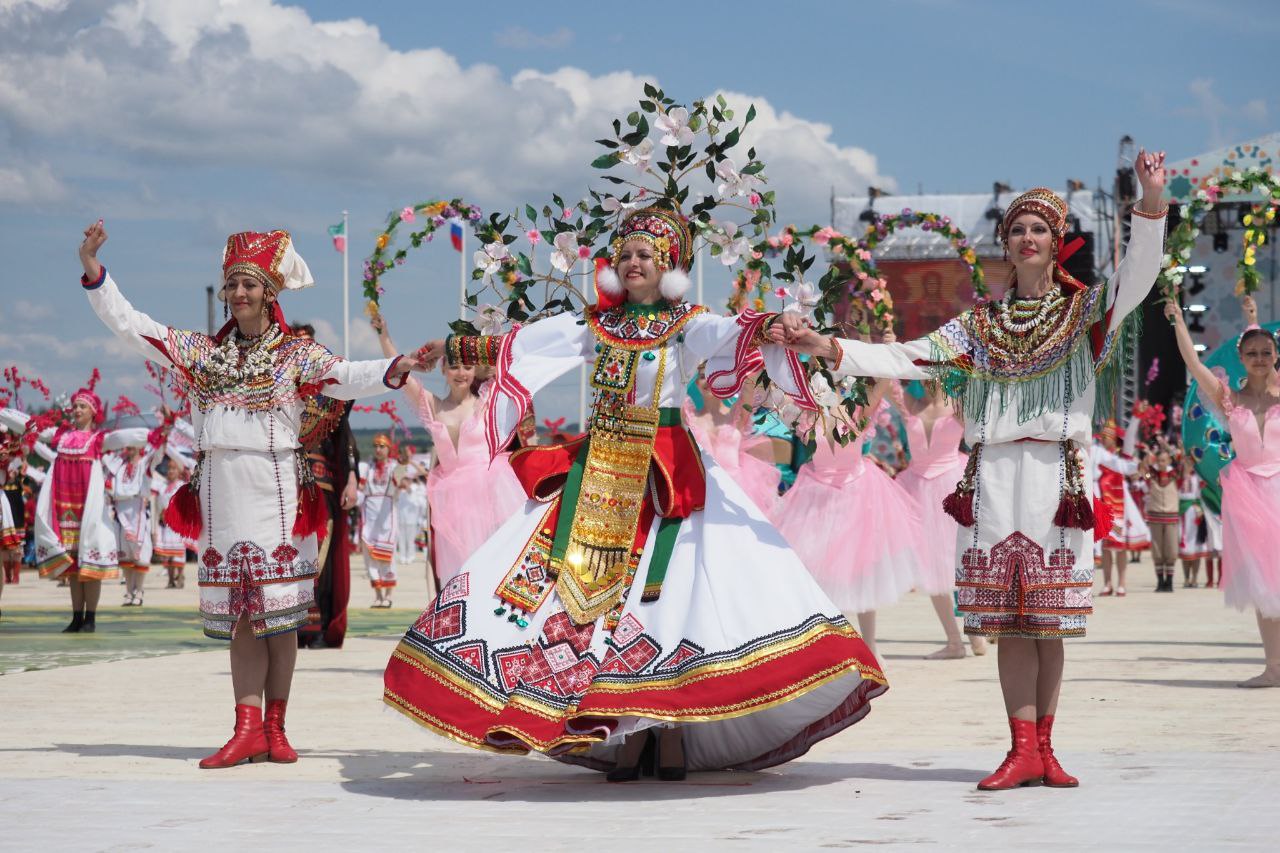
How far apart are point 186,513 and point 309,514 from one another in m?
0.50

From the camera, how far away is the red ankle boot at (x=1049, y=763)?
5801mm

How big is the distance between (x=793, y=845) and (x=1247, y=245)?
6.02 metres

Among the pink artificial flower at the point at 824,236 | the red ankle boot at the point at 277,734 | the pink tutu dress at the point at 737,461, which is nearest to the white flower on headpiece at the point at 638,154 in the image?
the pink artificial flower at the point at 824,236

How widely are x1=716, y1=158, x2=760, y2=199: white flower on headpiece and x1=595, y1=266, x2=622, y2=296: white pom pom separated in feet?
3.49

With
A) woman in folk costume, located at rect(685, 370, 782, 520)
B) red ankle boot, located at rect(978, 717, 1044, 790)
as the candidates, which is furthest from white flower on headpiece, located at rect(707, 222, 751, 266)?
woman in folk costume, located at rect(685, 370, 782, 520)

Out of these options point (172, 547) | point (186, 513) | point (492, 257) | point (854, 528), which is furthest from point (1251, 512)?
point (172, 547)

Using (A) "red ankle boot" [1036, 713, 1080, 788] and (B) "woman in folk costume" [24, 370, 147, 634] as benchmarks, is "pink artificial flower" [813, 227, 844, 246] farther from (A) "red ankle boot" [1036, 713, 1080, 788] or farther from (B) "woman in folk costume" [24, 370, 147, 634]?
(B) "woman in folk costume" [24, 370, 147, 634]

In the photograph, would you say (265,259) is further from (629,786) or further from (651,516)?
(629,786)

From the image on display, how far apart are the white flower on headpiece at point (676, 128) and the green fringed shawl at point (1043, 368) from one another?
70.3 inches

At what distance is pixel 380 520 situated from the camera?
18.4 meters

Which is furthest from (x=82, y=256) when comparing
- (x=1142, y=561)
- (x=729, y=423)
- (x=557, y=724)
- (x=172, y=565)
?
(x=1142, y=561)

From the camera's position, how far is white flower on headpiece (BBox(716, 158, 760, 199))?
737cm

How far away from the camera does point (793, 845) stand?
4.78 meters

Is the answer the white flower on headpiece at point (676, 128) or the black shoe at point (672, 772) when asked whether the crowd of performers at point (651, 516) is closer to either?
the black shoe at point (672, 772)
